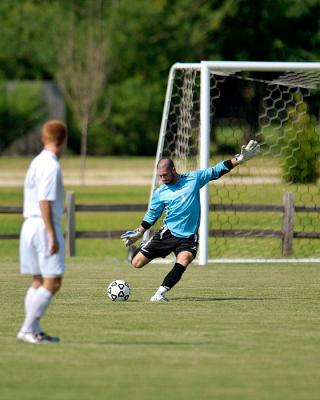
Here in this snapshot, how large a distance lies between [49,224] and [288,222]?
1167cm

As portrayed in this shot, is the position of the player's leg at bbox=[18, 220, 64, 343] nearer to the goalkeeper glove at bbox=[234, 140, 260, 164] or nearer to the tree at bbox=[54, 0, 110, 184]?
the goalkeeper glove at bbox=[234, 140, 260, 164]

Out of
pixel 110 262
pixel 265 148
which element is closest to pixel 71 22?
pixel 265 148

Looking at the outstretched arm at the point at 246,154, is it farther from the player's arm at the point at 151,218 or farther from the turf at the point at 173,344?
the turf at the point at 173,344

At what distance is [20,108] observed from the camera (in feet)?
232

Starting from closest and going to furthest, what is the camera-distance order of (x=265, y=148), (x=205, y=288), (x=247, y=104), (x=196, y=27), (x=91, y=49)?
1. (x=205, y=288)
2. (x=265, y=148)
3. (x=91, y=49)
4. (x=247, y=104)
5. (x=196, y=27)

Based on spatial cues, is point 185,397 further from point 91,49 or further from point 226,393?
point 91,49

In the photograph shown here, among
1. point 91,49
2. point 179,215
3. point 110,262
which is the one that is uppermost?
point 91,49

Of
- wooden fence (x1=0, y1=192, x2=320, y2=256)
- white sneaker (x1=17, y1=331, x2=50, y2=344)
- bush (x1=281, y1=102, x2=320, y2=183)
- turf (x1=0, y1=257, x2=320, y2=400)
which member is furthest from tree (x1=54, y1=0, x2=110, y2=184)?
white sneaker (x1=17, y1=331, x2=50, y2=344)

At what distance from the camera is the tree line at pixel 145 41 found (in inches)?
2719

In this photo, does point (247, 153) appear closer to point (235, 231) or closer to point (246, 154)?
point (246, 154)

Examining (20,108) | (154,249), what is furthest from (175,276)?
(20,108)

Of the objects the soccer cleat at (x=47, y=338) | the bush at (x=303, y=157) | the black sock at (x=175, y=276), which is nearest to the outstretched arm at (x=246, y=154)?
the black sock at (x=175, y=276)

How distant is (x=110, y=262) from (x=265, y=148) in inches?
1297

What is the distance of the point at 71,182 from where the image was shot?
46406 millimetres
